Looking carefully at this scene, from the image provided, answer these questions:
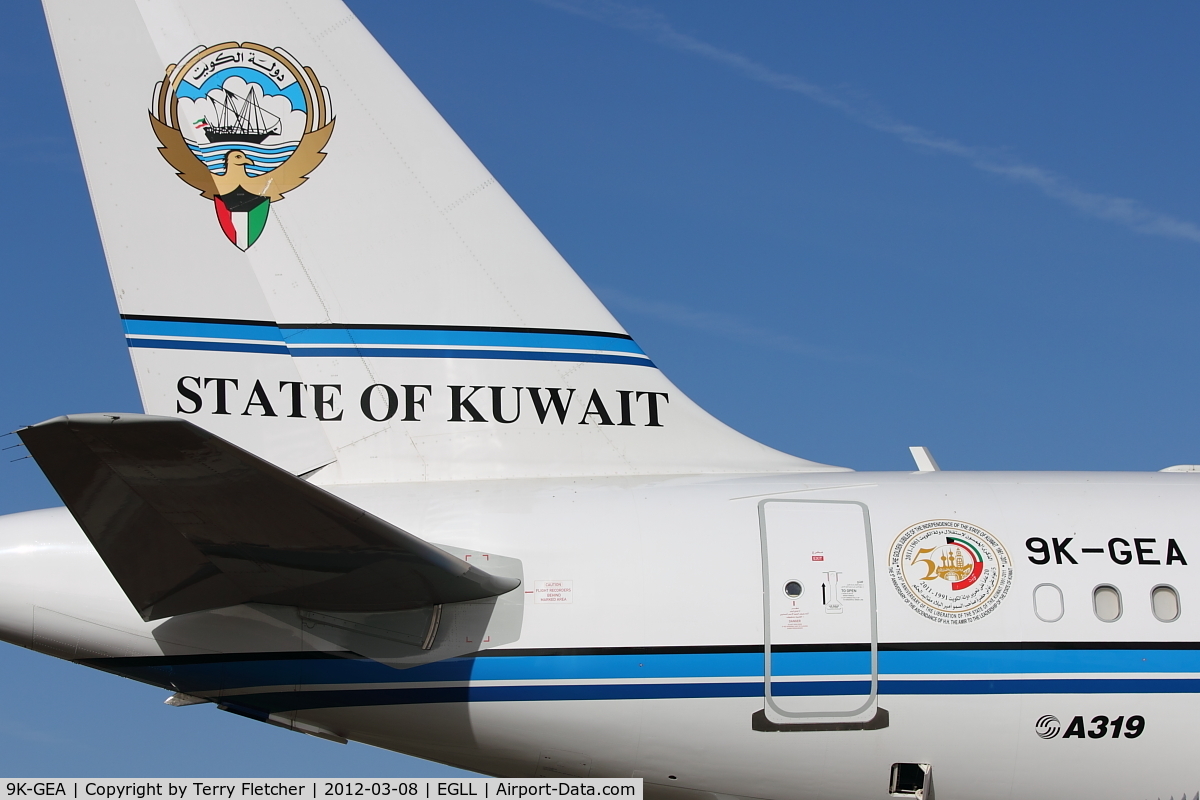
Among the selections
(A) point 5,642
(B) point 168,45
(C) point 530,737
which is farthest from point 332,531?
(B) point 168,45

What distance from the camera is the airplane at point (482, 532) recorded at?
28.4 feet

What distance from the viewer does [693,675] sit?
8.78m

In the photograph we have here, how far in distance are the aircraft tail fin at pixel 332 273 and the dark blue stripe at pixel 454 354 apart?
0.02 metres

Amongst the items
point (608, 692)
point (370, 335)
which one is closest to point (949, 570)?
point (608, 692)

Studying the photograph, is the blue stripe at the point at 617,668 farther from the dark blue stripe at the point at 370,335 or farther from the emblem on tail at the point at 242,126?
the emblem on tail at the point at 242,126

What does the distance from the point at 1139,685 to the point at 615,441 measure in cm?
423

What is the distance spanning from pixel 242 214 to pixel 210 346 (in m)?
1.14

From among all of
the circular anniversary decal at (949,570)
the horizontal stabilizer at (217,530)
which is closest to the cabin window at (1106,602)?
the circular anniversary decal at (949,570)

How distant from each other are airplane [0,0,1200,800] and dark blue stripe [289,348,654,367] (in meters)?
0.03

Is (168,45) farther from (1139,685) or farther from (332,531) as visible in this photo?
(1139,685)

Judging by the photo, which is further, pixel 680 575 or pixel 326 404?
pixel 326 404

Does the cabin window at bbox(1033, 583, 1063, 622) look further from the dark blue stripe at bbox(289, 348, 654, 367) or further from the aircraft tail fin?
the dark blue stripe at bbox(289, 348, 654, 367)

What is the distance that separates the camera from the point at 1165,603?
931 cm

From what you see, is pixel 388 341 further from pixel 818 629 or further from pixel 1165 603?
pixel 1165 603
